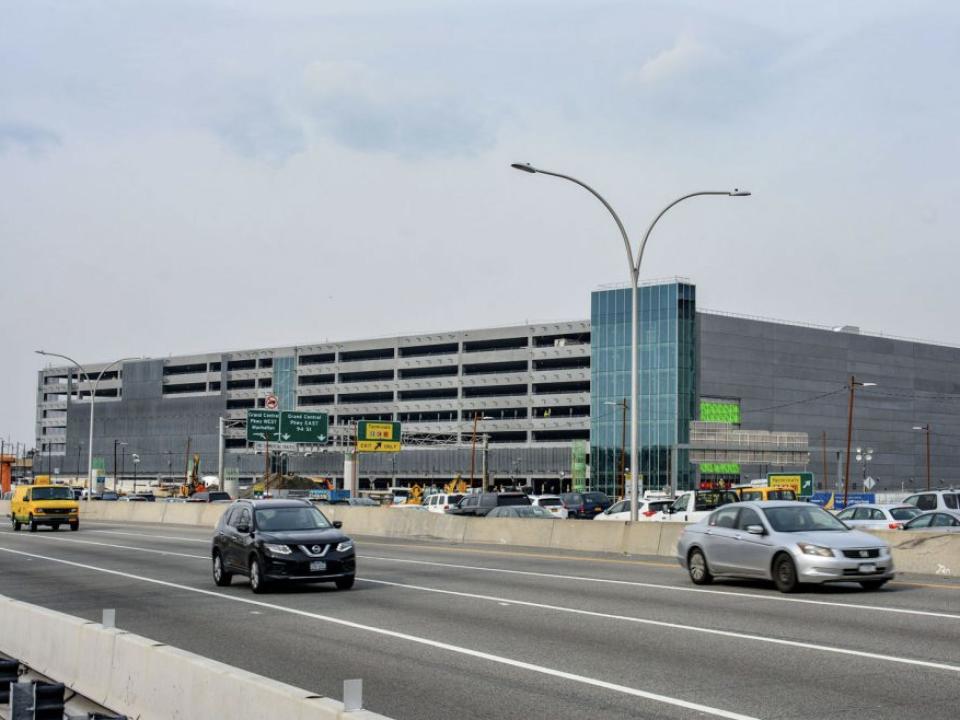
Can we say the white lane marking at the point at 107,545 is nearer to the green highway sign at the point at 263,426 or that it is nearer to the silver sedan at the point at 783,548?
the silver sedan at the point at 783,548

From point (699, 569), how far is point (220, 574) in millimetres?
8653

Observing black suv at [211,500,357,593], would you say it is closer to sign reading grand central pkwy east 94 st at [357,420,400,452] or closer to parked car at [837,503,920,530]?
parked car at [837,503,920,530]

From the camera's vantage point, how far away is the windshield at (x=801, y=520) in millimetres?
20094

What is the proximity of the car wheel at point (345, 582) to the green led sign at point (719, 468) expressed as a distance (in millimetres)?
104329

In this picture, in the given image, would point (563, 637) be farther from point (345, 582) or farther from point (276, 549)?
point (276, 549)

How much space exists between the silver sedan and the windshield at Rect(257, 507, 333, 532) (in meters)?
6.61

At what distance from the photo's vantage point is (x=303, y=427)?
250 ft

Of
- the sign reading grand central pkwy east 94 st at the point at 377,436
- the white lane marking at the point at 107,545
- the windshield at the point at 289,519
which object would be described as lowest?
the white lane marking at the point at 107,545

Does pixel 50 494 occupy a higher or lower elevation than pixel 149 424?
lower

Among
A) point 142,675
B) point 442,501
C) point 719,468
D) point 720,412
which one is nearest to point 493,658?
point 142,675

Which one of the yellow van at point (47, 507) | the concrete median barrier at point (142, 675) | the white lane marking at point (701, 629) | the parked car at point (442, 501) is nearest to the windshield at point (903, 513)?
the white lane marking at point (701, 629)

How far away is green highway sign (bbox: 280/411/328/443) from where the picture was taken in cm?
7519

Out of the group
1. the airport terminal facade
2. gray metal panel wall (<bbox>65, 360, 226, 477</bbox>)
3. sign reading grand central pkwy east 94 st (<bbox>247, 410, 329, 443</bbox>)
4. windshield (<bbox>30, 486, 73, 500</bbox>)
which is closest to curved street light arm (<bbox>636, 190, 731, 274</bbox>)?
windshield (<bbox>30, 486, 73, 500</bbox>)

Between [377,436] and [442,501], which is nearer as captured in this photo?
[442,501]
